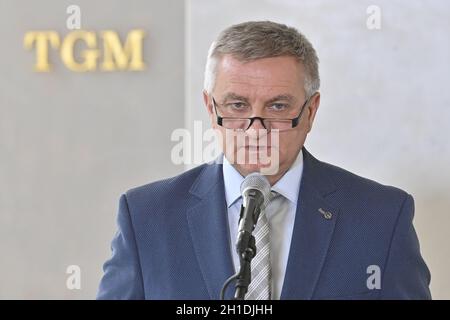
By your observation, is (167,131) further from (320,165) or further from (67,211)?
(320,165)

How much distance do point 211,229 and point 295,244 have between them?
0.65 feet

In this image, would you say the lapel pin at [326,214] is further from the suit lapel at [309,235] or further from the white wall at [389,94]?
the white wall at [389,94]

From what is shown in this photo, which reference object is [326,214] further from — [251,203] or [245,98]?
[251,203]

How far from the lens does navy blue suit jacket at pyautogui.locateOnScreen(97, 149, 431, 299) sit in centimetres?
193

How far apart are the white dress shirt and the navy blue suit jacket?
2 centimetres

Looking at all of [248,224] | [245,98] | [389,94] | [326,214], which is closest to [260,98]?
[245,98]

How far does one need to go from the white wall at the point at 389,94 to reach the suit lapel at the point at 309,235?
516 mm

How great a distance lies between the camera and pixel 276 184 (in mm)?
2047

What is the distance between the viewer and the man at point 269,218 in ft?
6.35

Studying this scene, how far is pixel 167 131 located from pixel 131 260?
1.12 m

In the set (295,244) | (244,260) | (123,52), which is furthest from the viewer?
(123,52)

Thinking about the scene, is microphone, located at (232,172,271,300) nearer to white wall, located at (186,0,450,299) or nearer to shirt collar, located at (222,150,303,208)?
shirt collar, located at (222,150,303,208)

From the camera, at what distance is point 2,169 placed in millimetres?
3182

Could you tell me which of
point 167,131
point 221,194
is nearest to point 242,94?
point 221,194
